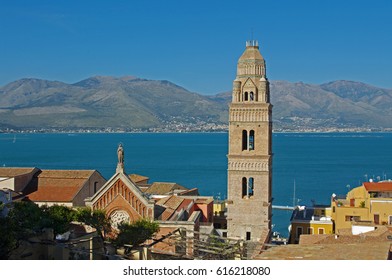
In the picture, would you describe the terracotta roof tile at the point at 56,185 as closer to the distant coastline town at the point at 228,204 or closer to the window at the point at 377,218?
the distant coastline town at the point at 228,204

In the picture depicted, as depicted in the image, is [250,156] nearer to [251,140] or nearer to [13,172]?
[251,140]

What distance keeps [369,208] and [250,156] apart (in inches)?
312

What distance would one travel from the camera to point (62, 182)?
32.9 metres

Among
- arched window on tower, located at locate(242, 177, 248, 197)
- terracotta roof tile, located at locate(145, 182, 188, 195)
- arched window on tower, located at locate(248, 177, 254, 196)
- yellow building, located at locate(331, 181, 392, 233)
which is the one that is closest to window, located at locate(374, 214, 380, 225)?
yellow building, located at locate(331, 181, 392, 233)

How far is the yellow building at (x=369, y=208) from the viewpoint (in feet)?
101

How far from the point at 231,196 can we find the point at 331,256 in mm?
20500

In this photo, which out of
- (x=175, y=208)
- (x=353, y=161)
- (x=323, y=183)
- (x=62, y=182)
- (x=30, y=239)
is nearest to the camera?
(x=30, y=239)

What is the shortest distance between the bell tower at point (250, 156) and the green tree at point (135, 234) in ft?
30.0

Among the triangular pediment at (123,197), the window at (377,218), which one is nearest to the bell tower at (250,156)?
the triangular pediment at (123,197)

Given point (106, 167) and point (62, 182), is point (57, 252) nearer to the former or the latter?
point (62, 182)

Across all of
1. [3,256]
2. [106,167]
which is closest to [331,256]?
[3,256]

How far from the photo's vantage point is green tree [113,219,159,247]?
1894cm

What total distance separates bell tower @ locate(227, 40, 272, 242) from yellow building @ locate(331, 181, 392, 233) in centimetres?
494

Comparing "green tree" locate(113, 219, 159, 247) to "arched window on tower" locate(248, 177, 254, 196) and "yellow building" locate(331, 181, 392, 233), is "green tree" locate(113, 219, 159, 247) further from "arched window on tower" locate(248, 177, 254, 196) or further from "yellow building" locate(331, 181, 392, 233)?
"yellow building" locate(331, 181, 392, 233)
